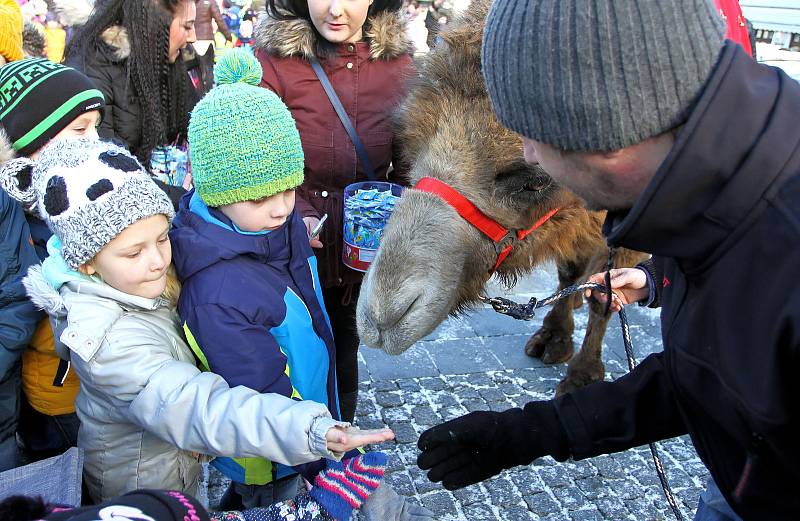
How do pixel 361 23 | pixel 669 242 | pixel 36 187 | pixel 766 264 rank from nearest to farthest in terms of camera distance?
pixel 766 264, pixel 669 242, pixel 36 187, pixel 361 23

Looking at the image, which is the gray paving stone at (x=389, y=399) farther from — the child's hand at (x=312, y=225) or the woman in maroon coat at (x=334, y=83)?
the child's hand at (x=312, y=225)

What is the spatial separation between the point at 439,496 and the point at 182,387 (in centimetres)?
200

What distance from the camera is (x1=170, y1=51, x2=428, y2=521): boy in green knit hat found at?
85.7 inches

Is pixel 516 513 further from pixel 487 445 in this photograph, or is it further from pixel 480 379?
pixel 487 445

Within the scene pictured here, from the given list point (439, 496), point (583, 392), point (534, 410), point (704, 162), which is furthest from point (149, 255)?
point (439, 496)

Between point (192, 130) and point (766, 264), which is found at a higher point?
point (766, 264)

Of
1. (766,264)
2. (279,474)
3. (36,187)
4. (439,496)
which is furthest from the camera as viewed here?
(439,496)

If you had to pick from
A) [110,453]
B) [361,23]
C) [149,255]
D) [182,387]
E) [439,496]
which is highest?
[361,23]

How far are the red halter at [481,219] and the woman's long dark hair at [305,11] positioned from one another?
837mm

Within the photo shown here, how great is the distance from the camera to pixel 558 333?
490 cm

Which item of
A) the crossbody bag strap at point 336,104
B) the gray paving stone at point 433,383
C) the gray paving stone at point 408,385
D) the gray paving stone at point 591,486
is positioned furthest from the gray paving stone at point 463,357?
the crossbody bag strap at point 336,104

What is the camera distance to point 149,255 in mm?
2150

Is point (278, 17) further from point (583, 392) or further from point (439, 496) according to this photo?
point (439, 496)

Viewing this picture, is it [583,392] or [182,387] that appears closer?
[182,387]
